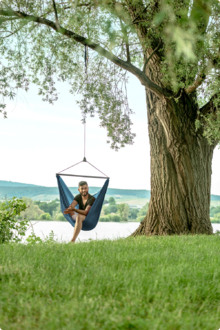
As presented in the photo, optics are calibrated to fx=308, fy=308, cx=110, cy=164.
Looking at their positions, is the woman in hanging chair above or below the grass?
above

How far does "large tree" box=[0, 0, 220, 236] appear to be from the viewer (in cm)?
405

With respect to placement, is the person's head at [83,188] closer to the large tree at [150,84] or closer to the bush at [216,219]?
the large tree at [150,84]

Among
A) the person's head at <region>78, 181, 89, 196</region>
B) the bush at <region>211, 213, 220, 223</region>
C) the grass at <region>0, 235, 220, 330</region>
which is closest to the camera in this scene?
the grass at <region>0, 235, 220, 330</region>

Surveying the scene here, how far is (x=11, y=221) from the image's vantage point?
14.4 ft

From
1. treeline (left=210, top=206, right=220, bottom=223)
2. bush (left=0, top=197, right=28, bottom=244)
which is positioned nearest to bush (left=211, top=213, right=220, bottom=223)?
treeline (left=210, top=206, right=220, bottom=223)

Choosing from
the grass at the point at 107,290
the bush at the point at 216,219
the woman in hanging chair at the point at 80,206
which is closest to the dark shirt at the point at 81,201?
the woman in hanging chair at the point at 80,206

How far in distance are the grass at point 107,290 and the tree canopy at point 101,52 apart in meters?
2.32

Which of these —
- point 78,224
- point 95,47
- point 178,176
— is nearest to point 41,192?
point 78,224

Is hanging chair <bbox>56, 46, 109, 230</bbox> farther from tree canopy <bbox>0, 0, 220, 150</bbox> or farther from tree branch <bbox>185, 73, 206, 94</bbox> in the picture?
tree branch <bbox>185, 73, 206, 94</bbox>

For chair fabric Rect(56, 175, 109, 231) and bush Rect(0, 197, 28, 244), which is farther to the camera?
chair fabric Rect(56, 175, 109, 231)

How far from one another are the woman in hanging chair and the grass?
1.58 meters

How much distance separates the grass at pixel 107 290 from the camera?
155 centimetres

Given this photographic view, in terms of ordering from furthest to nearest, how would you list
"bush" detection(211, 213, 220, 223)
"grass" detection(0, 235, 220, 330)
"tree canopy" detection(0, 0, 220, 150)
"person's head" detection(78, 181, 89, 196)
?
"bush" detection(211, 213, 220, 223), "person's head" detection(78, 181, 89, 196), "tree canopy" detection(0, 0, 220, 150), "grass" detection(0, 235, 220, 330)

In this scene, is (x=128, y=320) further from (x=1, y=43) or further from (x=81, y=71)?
(x=81, y=71)
